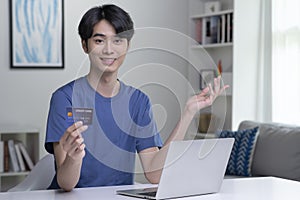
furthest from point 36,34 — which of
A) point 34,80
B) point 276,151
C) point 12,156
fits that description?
point 276,151

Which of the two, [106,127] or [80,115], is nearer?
[80,115]

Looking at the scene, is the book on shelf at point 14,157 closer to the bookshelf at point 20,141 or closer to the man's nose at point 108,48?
the bookshelf at point 20,141

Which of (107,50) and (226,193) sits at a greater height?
(107,50)

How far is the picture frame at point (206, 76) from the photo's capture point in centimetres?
193

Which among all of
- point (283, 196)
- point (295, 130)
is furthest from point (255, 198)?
point (295, 130)

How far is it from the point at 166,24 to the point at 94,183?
3.71 m

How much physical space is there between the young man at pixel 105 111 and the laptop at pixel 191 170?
15 cm

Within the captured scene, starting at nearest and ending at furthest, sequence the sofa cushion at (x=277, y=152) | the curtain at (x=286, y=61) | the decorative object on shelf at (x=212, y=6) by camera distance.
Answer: the sofa cushion at (x=277, y=152)
the curtain at (x=286, y=61)
the decorative object on shelf at (x=212, y=6)

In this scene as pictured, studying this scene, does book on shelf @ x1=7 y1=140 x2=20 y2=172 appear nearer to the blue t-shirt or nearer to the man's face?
the blue t-shirt

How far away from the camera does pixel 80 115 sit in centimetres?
178

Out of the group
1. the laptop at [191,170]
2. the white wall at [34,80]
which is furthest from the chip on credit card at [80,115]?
the white wall at [34,80]

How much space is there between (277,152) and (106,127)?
101 inches

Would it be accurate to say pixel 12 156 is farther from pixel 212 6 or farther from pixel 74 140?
pixel 74 140

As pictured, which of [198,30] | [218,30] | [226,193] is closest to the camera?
[226,193]
